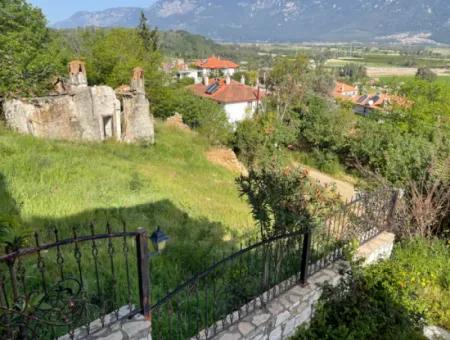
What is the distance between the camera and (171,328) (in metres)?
3.46

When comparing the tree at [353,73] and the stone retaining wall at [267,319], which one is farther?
the tree at [353,73]

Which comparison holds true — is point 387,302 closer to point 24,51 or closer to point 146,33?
point 24,51

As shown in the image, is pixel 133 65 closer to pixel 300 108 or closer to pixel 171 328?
pixel 300 108

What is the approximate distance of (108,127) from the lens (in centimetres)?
1623

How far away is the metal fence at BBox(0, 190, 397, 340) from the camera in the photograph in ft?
8.32

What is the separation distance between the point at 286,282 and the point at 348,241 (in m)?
1.46

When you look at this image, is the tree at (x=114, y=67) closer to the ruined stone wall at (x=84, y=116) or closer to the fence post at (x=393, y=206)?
the ruined stone wall at (x=84, y=116)

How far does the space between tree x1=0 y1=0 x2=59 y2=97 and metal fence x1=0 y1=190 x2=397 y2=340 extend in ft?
33.5

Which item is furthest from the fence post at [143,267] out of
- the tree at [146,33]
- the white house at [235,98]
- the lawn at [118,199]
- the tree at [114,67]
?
the white house at [235,98]

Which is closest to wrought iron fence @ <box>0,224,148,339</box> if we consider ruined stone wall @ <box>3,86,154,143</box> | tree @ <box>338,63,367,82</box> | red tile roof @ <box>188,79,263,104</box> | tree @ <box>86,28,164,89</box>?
ruined stone wall @ <box>3,86,154,143</box>

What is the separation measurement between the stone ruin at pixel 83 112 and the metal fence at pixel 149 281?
9.63 metres

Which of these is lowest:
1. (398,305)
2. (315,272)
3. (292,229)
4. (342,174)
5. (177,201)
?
(342,174)

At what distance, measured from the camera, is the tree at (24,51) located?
1319cm

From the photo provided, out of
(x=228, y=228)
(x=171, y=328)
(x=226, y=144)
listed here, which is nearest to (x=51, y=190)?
(x=228, y=228)
